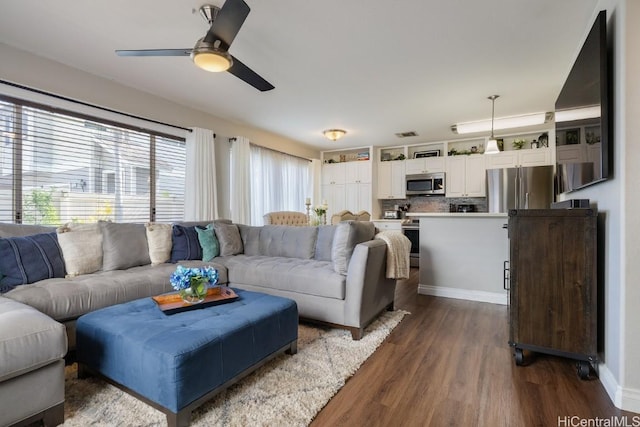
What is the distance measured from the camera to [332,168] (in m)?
6.88

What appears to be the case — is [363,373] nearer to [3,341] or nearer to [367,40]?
[3,341]

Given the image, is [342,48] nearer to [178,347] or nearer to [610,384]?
[178,347]

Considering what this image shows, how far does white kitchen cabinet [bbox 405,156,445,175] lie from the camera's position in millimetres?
5980

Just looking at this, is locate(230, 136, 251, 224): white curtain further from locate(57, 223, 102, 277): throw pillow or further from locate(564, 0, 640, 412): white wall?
locate(564, 0, 640, 412): white wall

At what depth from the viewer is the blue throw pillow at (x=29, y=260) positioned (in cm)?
215

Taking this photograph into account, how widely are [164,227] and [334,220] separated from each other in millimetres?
2178

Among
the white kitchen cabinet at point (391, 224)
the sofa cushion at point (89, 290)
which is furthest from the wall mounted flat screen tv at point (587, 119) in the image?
the white kitchen cabinet at point (391, 224)

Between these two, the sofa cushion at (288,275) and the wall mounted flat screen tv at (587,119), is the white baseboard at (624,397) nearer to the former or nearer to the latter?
the wall mounted flat screen tv at (587,119)

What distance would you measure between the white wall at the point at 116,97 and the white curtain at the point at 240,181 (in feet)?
0.34

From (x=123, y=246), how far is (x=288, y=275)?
155 cm

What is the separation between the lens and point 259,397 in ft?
5.47

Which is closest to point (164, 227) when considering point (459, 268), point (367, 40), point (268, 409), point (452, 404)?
point (268, 409)

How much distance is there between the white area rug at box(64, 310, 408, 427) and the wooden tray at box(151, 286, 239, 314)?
0.48 m

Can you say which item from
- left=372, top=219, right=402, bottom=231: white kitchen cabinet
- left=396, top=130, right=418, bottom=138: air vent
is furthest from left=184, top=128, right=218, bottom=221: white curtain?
left=372, top=219, right=402, bottom=231: white kitchen cabinet
